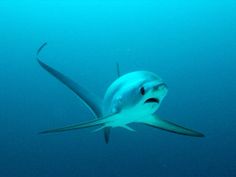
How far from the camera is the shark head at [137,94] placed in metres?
2.84

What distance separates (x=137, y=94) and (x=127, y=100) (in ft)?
0.55

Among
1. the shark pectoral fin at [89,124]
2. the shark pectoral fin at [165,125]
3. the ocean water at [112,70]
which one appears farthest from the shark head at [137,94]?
the ocean water at [112,70]

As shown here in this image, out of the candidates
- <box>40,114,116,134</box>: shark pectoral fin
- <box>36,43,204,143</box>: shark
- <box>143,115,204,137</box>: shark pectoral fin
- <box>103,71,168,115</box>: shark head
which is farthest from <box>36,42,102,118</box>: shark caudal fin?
<box>143,115,204,137</box>: shark pectoral fin

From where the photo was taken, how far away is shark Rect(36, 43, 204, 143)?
9.45 feet

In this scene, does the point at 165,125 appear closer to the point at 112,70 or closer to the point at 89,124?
the point at 89,124

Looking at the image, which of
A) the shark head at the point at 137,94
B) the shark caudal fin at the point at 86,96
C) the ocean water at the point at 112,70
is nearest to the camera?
the shark head at the point at 137,94

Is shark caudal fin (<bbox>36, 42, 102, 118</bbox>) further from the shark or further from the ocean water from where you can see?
the ocean water

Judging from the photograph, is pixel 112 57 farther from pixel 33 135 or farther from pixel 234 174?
pixel 234 174

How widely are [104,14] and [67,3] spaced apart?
2.12 metres

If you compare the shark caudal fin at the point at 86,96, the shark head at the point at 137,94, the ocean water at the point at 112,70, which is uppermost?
the ocean water at the point at 112,70

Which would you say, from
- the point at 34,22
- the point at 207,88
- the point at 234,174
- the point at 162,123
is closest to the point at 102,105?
the point at 162,123

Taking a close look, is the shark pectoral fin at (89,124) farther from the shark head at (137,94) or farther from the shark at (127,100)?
the shark head at (137,94)

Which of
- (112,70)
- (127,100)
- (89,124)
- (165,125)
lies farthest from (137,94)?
(112,70)

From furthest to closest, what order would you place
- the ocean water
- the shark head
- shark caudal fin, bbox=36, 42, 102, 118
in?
1. the ocean water
2. shark caudal fin, bbox=36, 42, 102, 118
3. the shark head
